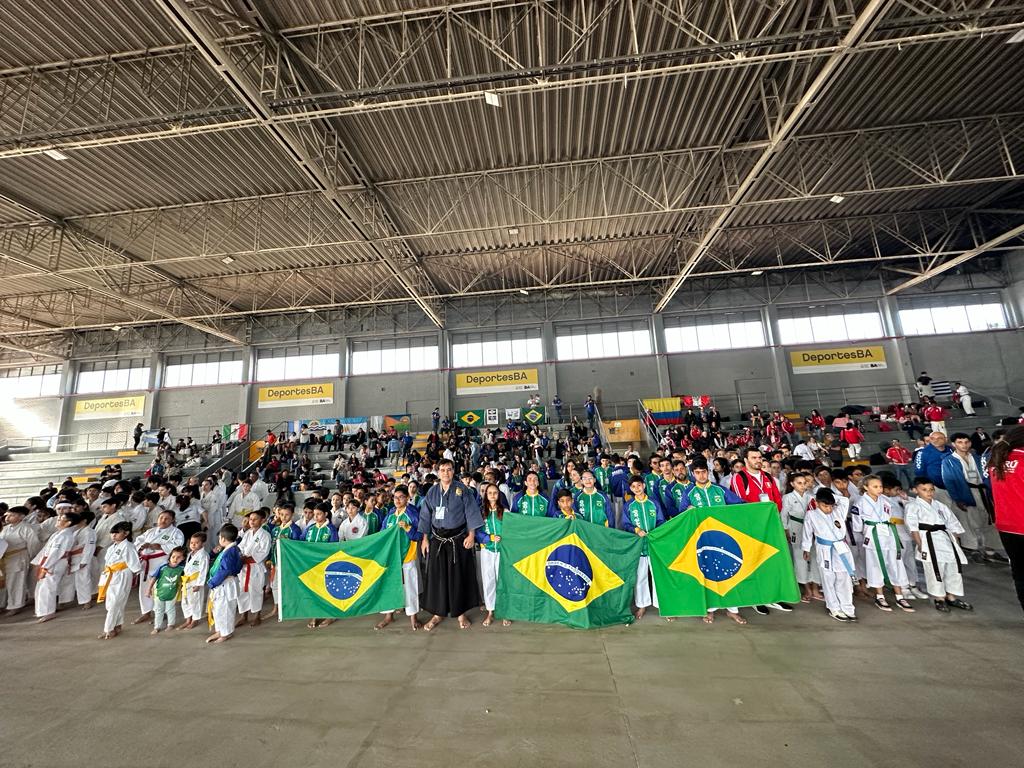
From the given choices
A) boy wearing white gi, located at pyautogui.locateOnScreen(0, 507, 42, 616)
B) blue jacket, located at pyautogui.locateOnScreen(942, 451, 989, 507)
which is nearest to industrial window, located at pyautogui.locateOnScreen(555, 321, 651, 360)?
blue jacket, located at pyautogui.locateOnScreen(942, 451, 989, 507)

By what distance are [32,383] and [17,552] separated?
27.4 meters

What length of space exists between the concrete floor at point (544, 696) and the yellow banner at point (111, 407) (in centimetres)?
2385

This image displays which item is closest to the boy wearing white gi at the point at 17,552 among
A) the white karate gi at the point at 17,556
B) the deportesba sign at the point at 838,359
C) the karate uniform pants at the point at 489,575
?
the white karate gi at the point at 17,556

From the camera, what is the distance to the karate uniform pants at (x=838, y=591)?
15.6 ft

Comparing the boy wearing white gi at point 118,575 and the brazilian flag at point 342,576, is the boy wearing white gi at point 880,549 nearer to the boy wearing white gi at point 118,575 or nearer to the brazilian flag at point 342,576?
the brazilian flag at point 342,576

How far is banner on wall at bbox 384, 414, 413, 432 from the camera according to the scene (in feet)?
68.8

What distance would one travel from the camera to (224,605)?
16.5ft

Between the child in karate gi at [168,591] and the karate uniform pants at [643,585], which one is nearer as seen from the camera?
the karate uniform pants at [643,585]

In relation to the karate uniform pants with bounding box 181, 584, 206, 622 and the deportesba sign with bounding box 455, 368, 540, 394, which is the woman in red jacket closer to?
the karate uniform pants with bounding box 181, 584, 206, 622

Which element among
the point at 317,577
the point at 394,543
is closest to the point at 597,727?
the point at 394,543

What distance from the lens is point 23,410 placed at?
24328 mm

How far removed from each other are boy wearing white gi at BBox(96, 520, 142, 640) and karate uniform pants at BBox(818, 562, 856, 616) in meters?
8.24

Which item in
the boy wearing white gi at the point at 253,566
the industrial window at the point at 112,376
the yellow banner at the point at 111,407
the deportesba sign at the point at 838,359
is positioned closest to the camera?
the boy wearing white gi at the point at 253,566

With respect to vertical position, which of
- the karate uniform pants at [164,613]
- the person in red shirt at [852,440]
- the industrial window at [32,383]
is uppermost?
the industrial window at [32,383]
